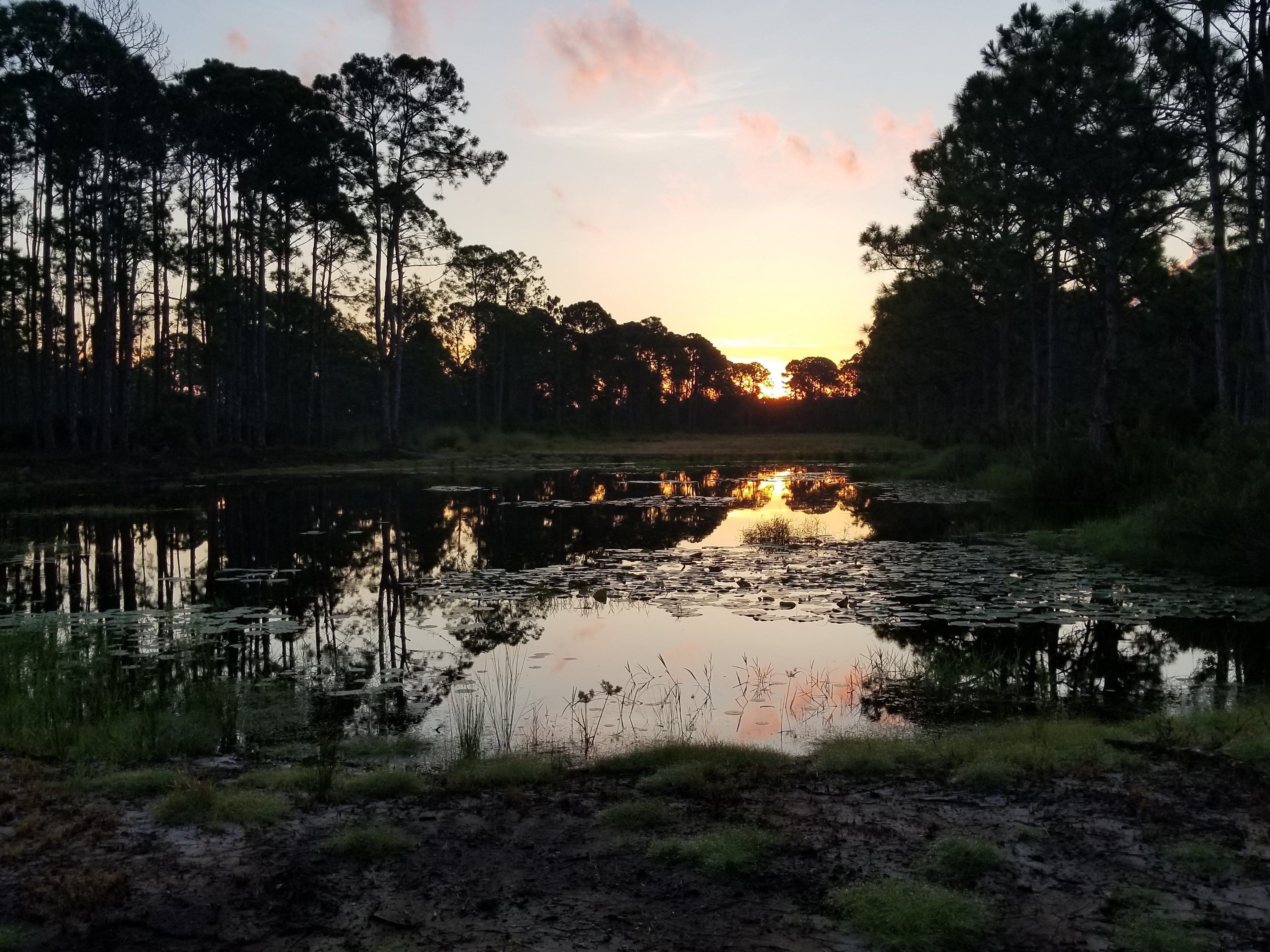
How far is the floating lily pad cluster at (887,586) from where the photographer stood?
1034 centimetres

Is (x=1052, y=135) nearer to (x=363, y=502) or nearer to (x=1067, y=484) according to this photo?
(x=1067, y=484)

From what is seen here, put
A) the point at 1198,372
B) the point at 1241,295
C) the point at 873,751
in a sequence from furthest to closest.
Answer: the point at 1198,372 < the point at 1241,295 < the point at 873,751

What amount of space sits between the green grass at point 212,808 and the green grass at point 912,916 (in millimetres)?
2805

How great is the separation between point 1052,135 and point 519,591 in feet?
48.2

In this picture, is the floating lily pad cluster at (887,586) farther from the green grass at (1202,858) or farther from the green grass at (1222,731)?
the green grass at (1202,858)

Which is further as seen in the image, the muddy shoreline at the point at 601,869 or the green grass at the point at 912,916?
the muddy shoreline at the point at 601,869

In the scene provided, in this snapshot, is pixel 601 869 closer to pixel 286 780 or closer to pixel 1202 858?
pixel 286 780

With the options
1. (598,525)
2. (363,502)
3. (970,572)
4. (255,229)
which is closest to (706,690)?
(970,572)

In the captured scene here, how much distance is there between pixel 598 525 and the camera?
65.3 ft

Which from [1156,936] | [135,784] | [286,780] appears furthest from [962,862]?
[135,784]

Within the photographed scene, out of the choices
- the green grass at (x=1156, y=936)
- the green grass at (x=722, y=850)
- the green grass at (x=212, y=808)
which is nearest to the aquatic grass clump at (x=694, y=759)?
the green grass at (x=722, y=850)

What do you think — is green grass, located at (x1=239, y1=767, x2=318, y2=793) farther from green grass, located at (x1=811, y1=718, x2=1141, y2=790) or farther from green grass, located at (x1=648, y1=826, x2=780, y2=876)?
green grass, located at (x1=811, y1=718, x2=1141, y2=790)

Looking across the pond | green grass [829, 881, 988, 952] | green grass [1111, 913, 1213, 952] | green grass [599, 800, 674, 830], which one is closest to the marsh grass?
the pond

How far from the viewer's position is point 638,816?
16.0ft
